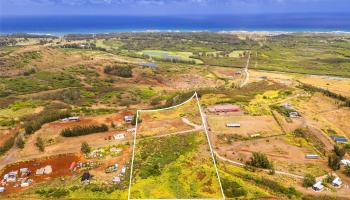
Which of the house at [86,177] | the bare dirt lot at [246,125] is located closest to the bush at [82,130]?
the house at [86,177]

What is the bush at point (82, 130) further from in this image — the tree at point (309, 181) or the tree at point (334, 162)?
the tree at point (334, 162)

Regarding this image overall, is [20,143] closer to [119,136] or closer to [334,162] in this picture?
[119,136]

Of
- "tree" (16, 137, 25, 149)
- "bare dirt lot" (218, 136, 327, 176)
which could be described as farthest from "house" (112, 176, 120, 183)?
"tree" (16, 137, 25, 149)

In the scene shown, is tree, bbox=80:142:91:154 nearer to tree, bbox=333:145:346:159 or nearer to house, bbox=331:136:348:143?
tree, bbox=333:145:346:159

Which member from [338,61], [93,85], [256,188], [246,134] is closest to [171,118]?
[246,134]

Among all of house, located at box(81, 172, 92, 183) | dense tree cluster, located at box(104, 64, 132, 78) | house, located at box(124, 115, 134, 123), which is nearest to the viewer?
house, located at box(81, 172, 92, 183)

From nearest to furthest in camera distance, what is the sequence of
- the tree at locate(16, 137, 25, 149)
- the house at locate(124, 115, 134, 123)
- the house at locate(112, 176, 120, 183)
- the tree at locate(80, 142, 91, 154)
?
the house at locate(112, 176, 120, 183)
the tree at locate(80, 142, 91, 154)
the tree at locate(16, 137, 25, 149)
the house at locate(124, 115, 134, 123)

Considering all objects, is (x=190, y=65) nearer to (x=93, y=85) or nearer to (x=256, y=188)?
(x=93, y=85)
